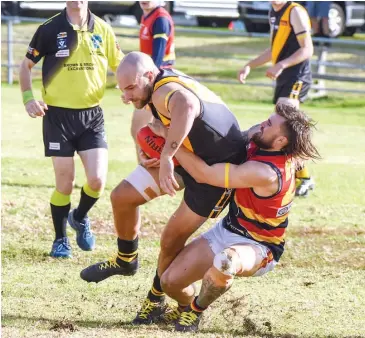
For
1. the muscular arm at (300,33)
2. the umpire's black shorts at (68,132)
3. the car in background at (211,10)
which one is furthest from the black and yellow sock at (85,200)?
the car in background at (211,10)

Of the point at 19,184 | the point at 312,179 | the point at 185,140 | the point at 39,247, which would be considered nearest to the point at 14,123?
the point at 19,184

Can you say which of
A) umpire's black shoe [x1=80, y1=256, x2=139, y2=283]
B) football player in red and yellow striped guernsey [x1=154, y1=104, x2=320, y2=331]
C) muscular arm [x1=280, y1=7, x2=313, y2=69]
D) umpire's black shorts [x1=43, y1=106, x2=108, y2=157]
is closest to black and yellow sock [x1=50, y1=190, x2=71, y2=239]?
umpire's black shorts [x1=43, y1=106, x2=108, y2=157]

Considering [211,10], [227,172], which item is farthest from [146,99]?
[211,10]

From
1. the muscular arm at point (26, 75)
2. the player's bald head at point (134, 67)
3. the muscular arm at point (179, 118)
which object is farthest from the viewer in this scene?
the muscular arm at point (26, 75)

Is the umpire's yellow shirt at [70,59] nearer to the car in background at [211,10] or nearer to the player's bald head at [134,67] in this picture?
the player's bald head at [134,67]

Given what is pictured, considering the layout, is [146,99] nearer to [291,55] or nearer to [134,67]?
[134,67]

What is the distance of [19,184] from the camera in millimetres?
10359

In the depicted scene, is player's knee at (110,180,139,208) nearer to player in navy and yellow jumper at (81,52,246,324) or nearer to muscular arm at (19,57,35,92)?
player in navy and yellow jumper at (81,52,246,324)

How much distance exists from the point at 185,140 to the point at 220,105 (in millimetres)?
333

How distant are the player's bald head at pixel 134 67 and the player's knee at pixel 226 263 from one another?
3.99ft

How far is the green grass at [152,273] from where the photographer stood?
19.0 feet

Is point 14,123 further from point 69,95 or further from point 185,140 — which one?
point 185,140

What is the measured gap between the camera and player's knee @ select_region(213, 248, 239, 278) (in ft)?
17.0

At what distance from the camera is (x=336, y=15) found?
25.1m
